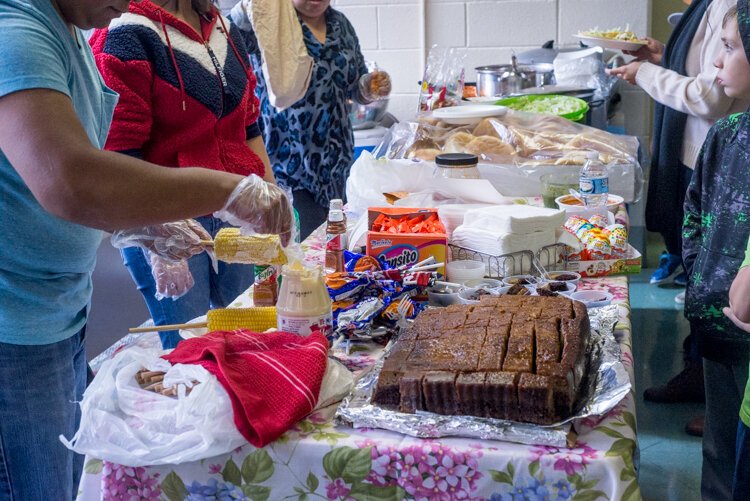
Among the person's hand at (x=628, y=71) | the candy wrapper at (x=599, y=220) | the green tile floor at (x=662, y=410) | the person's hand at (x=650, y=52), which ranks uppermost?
the person's hand at (x=650, y=52)

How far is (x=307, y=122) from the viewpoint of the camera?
3182 millimetres

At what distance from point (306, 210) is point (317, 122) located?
36 centimetres

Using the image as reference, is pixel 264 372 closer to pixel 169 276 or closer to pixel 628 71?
pixel 169 276

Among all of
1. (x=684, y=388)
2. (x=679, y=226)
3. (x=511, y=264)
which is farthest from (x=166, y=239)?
(x=679, y=226)

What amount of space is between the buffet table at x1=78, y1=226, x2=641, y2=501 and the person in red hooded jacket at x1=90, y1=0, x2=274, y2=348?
0.65m

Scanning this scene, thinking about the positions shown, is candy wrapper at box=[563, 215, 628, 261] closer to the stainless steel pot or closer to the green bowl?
the green bowl

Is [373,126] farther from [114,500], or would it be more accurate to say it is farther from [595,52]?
[114,500]

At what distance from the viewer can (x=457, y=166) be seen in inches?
89.7

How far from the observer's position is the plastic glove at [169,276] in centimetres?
177

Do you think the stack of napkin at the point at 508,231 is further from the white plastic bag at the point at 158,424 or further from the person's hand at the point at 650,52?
the person's hand at the point at 650,52

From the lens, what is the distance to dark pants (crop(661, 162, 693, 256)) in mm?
3523

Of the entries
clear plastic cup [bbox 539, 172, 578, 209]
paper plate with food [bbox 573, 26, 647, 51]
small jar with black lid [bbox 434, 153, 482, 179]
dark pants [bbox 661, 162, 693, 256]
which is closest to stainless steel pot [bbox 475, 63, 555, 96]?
paper plate with food [bbox 573, 26, 647, 51]

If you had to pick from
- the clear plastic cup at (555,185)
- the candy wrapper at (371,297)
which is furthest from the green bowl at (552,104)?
the candy wrapper at (371,297)

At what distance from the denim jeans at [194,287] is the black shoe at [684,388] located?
165cm
